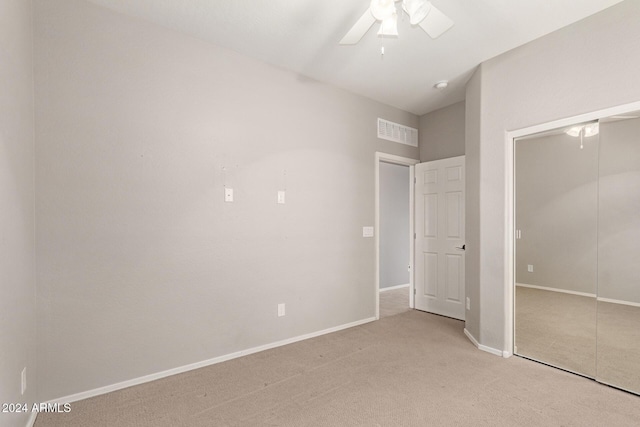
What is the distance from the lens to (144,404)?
207 cm

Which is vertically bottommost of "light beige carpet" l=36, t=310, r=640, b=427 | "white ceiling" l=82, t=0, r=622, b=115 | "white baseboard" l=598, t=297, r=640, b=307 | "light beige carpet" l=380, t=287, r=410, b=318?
"light beige carpet" l=380, t=287, r=410, b=318

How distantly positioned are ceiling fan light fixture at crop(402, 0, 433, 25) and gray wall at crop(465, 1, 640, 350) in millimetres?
1606

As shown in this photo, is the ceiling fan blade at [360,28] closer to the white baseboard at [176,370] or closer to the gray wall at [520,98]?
the gray wall at [520,98]

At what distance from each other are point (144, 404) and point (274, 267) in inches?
57.8

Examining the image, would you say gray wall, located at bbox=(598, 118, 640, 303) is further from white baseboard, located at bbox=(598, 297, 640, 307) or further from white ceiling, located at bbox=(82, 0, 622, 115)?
white ceiling, located at bbox=(82, 0, 622, 115)

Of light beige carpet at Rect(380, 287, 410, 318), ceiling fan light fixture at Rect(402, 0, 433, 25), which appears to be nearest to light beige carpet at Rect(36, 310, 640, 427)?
light beige carpet at Rect(380, 287, 410, 318)

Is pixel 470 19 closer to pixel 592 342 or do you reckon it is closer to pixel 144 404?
pixel 592 342

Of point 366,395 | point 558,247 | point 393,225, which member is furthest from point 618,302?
point 393,225

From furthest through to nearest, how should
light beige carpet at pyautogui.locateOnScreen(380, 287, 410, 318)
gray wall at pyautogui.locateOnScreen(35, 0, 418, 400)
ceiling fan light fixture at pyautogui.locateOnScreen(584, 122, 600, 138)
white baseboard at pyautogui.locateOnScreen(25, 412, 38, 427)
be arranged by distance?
light beige carpet at pyautogui.locateOnScreen(380, 287, 410, 318)
ceiling fan light fixture at pyautogui.locateOnScreen(584, 122, 600, 138)
gray wall at pyautogui.locateOnScreen(35, 0, 418, 400)
white baseboard at pyautogui.locateOnScreen(25, 412, 38, 427)

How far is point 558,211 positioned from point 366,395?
229 cm

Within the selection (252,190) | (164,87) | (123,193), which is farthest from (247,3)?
(123,193)

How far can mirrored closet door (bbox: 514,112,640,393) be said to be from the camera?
222 cm

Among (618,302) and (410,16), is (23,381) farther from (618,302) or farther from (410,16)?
(618,302)

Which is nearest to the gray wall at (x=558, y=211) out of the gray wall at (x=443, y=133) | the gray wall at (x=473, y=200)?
the gray wall at (x=473, y=200)
